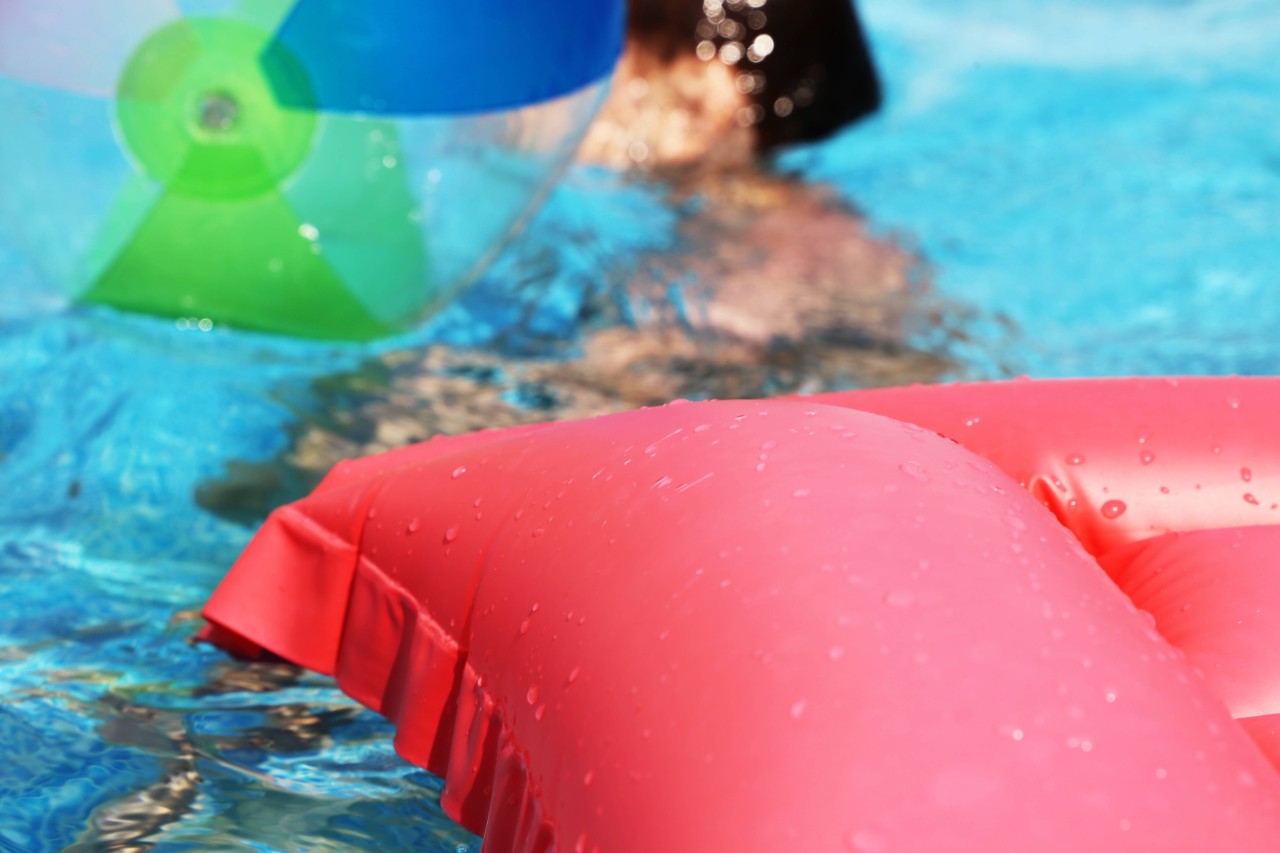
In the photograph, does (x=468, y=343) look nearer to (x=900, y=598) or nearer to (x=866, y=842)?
(x=900, y=598)

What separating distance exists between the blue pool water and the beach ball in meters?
0.21

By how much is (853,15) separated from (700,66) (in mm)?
649

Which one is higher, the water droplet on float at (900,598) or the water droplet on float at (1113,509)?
the water droplet on float at (900,598)

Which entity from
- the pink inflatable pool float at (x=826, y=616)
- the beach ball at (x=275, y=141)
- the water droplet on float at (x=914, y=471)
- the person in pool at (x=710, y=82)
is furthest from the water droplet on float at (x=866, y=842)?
the person in pool at (x=710, y=82)

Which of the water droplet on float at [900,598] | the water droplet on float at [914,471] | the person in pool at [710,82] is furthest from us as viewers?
the person in pool at [710,82]

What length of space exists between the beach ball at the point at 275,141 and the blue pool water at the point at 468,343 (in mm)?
212

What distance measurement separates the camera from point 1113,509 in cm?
129

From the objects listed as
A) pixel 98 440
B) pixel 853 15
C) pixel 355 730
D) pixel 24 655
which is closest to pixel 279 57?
pixel 98 440

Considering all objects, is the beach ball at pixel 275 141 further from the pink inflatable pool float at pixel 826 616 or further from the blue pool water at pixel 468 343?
the pink inflatable pool float at pixel 826 616

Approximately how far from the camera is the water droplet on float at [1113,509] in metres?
1.29

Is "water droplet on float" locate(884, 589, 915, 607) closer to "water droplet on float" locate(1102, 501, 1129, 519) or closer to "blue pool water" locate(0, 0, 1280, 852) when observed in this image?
"water droplet on float" locate(1102, 501, 1129, 519)

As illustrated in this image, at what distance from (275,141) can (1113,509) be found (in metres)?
1.56

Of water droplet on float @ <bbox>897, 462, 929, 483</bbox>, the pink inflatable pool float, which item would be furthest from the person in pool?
water droplet on float @ <bbox>897, 462, 929, 483</bbox>

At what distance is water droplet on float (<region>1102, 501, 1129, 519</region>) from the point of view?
1288mm
